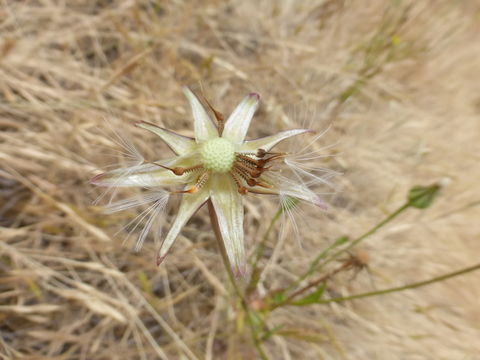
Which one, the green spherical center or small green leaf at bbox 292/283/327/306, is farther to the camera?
small green leaf at bbox 292/283/327/306

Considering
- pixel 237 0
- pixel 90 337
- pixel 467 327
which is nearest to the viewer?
pixel 90 337

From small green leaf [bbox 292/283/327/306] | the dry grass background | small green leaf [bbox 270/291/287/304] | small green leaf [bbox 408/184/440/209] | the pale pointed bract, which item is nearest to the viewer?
the pale pointed bract

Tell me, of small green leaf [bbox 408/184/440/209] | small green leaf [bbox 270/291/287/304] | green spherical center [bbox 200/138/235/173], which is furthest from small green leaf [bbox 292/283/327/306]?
green spherical center [bbox 200/138/235/173]

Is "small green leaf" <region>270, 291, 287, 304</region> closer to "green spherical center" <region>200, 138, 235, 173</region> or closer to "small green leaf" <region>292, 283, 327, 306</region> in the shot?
"small green leaf" <region>292, 283, 327, 306</region>

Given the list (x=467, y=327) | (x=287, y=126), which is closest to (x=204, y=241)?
(x=287, y=126)

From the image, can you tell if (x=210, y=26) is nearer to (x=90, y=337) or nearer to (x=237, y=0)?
Answer: (x=237, y=0)

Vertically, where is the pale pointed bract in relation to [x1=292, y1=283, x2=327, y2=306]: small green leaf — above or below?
above

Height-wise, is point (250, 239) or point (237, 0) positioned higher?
point (237, 0)
